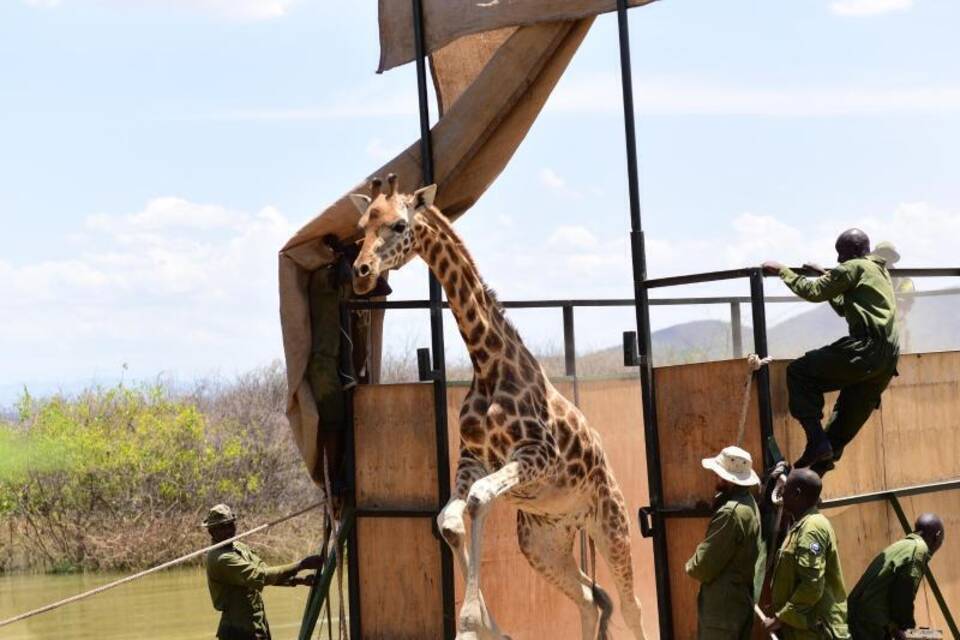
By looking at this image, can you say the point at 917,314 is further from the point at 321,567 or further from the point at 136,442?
the point at 136,442

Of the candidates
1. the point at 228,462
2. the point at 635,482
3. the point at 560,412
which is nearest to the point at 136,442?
the point at 228,462

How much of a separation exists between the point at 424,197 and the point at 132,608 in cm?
1202

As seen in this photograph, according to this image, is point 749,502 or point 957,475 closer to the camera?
point 749,502

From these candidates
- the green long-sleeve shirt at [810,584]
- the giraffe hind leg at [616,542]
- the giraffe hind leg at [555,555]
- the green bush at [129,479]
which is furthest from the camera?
the green bush at [129,479]

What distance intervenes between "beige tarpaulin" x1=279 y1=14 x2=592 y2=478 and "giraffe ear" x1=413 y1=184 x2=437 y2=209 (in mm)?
940

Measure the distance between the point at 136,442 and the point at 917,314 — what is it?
17204mm

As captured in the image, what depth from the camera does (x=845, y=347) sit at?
726 cm

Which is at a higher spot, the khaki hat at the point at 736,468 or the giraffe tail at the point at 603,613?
the khaki hat at the point at 736,468

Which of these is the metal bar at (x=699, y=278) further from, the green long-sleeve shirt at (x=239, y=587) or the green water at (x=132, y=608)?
the green water at (x=132, y=608)

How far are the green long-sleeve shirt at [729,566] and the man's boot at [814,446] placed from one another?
0.37 metres

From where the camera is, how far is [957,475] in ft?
28.4

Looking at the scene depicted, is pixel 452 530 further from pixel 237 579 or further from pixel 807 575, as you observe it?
pixel 237 579

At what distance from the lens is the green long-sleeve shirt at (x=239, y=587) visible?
8742mm

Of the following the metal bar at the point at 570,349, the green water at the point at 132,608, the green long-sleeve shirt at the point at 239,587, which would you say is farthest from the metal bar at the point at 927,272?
the green water at the point at 132,608
